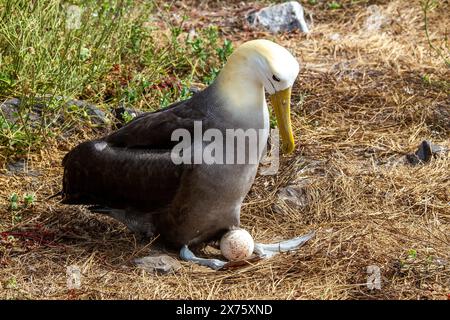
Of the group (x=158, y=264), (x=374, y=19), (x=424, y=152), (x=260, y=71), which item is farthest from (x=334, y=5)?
(x=158, y=264)

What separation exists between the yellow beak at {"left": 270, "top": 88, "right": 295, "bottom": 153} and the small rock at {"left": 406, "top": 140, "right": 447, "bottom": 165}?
1.44 meters

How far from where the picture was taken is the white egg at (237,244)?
577 centimetres

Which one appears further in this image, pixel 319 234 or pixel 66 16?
pixel 66 16

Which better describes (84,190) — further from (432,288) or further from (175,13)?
(175,13)

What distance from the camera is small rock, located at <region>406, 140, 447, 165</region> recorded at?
689 centimetres

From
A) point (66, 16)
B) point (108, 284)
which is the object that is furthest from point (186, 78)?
point (108, 284)

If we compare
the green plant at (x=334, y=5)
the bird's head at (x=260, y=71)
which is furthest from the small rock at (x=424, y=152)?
the green plant at (x=334, y=5)

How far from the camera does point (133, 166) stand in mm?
5809

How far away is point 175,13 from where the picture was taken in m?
9.80

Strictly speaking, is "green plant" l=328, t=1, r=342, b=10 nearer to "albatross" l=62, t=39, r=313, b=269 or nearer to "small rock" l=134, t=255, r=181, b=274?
"albatross" l=62, t=39, r=313, b=269

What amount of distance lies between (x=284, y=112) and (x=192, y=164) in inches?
25.5

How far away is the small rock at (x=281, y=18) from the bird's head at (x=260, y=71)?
381 centimetres

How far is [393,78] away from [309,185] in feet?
6.73

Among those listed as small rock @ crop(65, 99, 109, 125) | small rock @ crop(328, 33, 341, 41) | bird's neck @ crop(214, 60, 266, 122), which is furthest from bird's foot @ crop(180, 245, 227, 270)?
small rock @ crop(328, 33, 341, 41)
